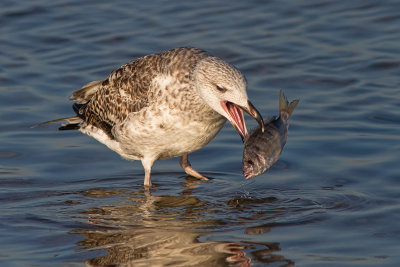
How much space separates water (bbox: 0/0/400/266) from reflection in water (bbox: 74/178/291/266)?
0.05 feet

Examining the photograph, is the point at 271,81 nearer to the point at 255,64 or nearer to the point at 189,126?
the point at 255,64

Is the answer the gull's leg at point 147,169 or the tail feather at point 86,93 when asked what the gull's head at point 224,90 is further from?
the tail feather at point 86,93

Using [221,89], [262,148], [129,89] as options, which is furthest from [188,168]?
[262,148]

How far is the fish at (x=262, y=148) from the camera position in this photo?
651 cm

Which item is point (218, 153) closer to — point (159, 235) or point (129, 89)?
point (129, 89)

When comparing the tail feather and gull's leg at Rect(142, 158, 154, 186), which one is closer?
gull's leg at Rect(142, 158, 154, 186)

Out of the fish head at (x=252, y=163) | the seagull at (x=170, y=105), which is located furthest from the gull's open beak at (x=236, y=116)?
the fish head at (x=252, y=163)

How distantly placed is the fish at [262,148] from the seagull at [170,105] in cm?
11

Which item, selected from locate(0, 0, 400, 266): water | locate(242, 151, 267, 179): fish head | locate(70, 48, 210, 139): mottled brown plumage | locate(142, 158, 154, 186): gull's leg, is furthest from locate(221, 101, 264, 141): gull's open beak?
locate(142, 158, 154, 186): gull's leg

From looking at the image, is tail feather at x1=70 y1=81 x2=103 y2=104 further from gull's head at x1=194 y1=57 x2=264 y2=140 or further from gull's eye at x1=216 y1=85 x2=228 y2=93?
gull's eye at x1=216 y1=85 x2=228 y2=93

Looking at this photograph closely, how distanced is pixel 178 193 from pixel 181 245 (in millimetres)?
1560

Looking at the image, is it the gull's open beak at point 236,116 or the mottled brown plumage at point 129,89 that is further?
the mottled brown plumage at point 129,89

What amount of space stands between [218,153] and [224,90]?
2.13 m

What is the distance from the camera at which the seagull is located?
6965 mm
